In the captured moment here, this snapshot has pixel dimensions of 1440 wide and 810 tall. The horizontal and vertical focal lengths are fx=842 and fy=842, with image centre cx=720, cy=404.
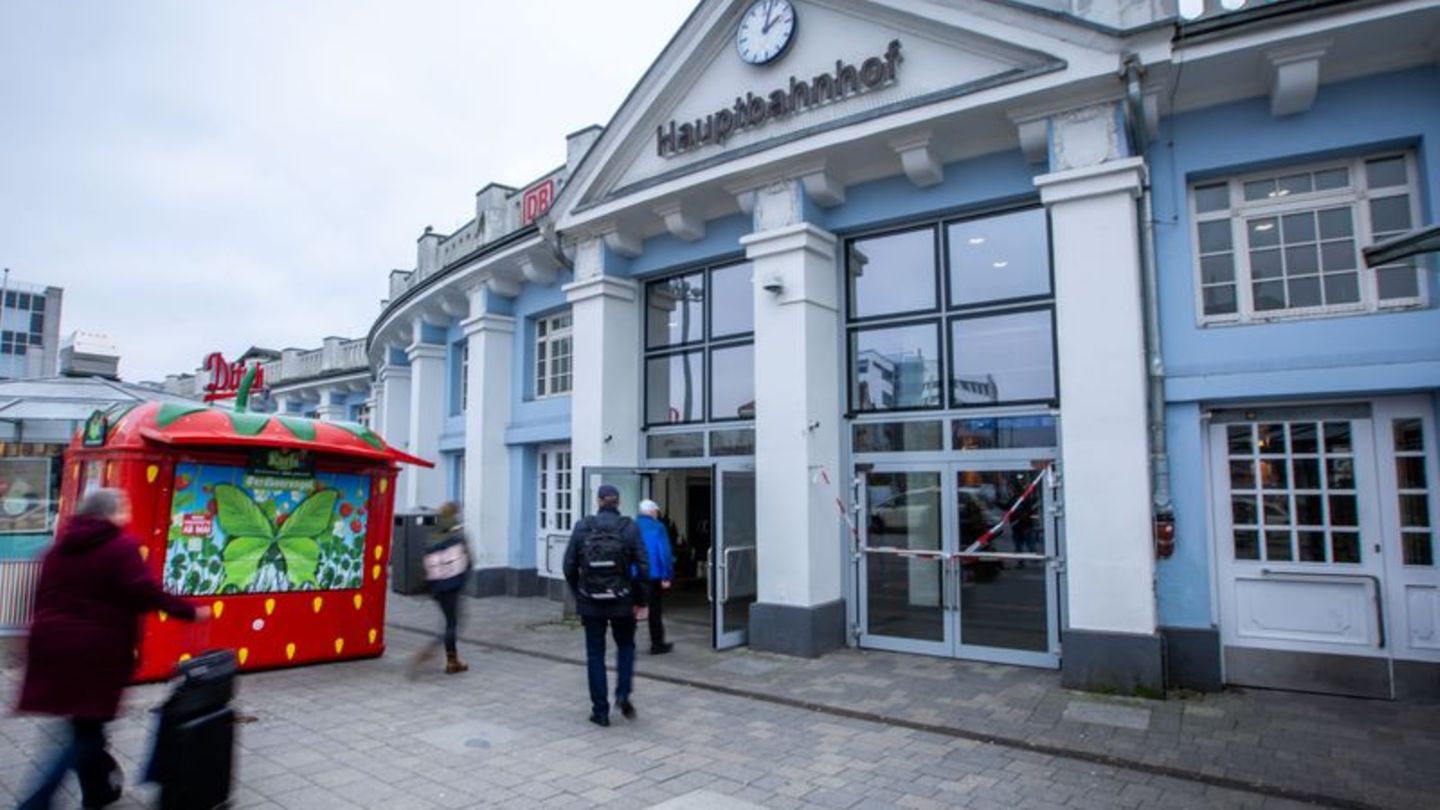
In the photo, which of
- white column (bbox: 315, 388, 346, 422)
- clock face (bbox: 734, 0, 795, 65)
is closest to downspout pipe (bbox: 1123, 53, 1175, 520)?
clock face (bbox: 734, 0, 795, 65)

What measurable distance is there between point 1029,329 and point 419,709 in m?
6.56

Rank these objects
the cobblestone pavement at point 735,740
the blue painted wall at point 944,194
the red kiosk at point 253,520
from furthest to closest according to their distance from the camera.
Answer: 1. the blue painted wall at point 944,194
2. the red kiosk at point 253,520
3. the cobblestone pavement at point 735,740

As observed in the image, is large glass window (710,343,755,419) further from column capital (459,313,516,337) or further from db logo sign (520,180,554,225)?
column capital (459,313,516,337)

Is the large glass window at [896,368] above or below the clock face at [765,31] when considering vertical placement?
below

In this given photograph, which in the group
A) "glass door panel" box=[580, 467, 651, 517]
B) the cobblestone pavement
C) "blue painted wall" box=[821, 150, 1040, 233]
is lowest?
the cobblestone pavement

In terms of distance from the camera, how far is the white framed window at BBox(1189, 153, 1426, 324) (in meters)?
6.89

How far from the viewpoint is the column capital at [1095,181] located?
724 centimetres

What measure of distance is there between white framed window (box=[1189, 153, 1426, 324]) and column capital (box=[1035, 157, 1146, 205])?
0.76 metres

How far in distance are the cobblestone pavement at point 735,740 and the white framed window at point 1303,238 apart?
10.7 ft

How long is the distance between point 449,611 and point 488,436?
6.00 m

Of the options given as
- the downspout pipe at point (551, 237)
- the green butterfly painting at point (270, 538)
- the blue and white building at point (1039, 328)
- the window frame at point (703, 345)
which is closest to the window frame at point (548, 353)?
the downspout pipe at point (551, 237)

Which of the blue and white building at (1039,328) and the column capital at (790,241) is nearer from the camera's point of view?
the blue and white building at (1039,328)

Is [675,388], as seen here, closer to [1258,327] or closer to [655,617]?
[655,617]

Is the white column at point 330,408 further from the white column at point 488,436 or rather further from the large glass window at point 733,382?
the large glass window at point 733,382
